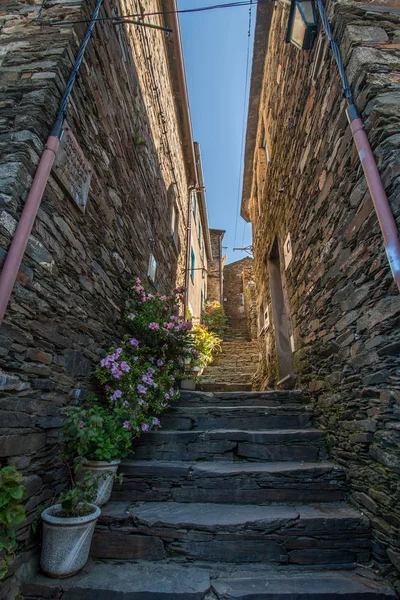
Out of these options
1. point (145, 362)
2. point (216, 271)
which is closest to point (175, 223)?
point (145, 362)

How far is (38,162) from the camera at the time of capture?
1.82 metres

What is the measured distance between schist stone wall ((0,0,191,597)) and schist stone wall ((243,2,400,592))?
80.9 inches

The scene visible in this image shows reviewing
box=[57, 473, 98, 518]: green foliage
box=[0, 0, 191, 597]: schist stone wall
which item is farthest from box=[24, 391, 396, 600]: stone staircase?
box=[0, 0, 191, 597]: schist stone wall

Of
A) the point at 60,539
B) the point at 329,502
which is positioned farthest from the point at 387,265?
the point at 60,539

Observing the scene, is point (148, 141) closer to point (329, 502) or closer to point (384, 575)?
point (329, 502)

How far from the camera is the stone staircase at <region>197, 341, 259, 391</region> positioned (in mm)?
5020

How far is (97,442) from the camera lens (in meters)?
2.08

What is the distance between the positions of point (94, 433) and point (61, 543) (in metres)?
0.56

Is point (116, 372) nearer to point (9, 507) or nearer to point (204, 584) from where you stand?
point (9, 507)

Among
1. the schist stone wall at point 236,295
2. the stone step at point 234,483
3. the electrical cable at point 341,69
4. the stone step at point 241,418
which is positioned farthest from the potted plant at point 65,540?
the schist stone wall at point 236,295

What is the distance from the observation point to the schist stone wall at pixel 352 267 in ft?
5.69

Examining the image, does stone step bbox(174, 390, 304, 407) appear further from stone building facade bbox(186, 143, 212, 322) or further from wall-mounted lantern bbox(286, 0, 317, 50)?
stone building facade bbox(186, 143, 212, 322)

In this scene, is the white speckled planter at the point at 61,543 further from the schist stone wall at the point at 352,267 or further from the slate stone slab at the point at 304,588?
the schist stone wall at the point at 352,267

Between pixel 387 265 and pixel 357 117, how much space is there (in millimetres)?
1030
